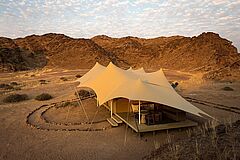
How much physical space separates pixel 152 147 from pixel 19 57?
44.6 m

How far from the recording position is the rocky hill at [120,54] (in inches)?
1845

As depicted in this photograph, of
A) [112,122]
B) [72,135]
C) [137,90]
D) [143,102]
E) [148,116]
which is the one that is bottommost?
[72,135]

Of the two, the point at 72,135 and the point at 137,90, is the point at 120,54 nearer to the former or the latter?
the point at 137,90

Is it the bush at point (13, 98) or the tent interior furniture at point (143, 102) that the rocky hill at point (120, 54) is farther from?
the tent interior furniture at point (143, 102)

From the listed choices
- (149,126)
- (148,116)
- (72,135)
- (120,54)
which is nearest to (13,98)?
(72,135)

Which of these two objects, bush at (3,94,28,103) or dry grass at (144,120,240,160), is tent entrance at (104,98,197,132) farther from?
bush at (3,94,28,103)

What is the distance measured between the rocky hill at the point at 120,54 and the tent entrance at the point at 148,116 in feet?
107

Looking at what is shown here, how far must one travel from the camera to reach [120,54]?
207 ft

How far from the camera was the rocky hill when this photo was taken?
154 feet

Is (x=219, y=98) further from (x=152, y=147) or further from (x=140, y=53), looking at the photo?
(x=140, y=53)

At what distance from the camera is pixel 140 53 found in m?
63.3

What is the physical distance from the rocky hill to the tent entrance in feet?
107

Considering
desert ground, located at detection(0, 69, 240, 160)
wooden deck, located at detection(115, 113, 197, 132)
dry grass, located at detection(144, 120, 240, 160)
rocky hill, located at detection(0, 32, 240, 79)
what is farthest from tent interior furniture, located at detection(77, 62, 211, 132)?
rocky hill, located at detection(0, 32, 240, 79)

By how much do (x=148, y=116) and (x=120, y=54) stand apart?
176 feet
